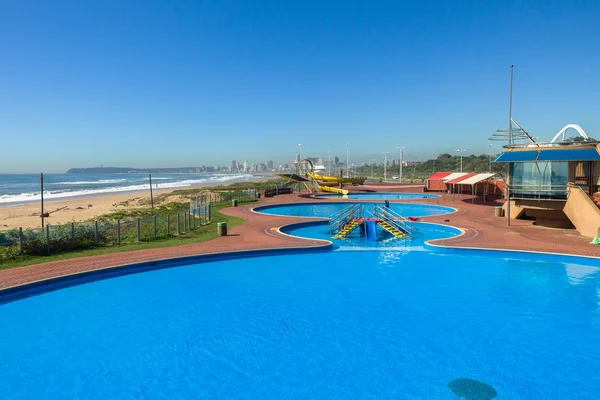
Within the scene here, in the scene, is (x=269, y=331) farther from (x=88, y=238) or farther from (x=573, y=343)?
(x=88, y=238)

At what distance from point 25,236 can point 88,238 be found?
2483mm

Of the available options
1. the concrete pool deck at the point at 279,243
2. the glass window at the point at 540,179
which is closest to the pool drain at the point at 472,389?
the concrete pool deck at the point at 279,243

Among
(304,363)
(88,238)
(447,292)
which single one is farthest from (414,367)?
(88,238)

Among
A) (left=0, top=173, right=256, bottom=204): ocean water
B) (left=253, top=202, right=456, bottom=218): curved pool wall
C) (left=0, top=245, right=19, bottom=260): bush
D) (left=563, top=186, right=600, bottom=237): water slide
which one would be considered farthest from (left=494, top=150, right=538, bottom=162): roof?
(left=0, top=173, right=256, bottom=204): ocean water

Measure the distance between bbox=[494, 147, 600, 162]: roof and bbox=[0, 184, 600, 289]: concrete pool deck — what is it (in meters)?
3.93

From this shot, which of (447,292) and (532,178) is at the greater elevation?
(532,178)

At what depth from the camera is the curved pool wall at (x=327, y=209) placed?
29.4 m

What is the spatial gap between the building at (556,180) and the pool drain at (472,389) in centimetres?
1588

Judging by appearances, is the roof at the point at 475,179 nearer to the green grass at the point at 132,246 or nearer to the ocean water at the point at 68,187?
the green grass at the point at 132,246

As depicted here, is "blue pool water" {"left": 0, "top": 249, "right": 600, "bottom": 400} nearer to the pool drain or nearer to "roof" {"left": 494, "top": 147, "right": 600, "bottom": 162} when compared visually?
the pool drain

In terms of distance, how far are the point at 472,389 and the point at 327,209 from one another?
25.5 meters

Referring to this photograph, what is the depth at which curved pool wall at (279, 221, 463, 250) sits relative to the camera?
61.2 ft

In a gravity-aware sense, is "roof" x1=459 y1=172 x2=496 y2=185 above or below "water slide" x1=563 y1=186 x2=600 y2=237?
above

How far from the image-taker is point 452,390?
23.1 ft
